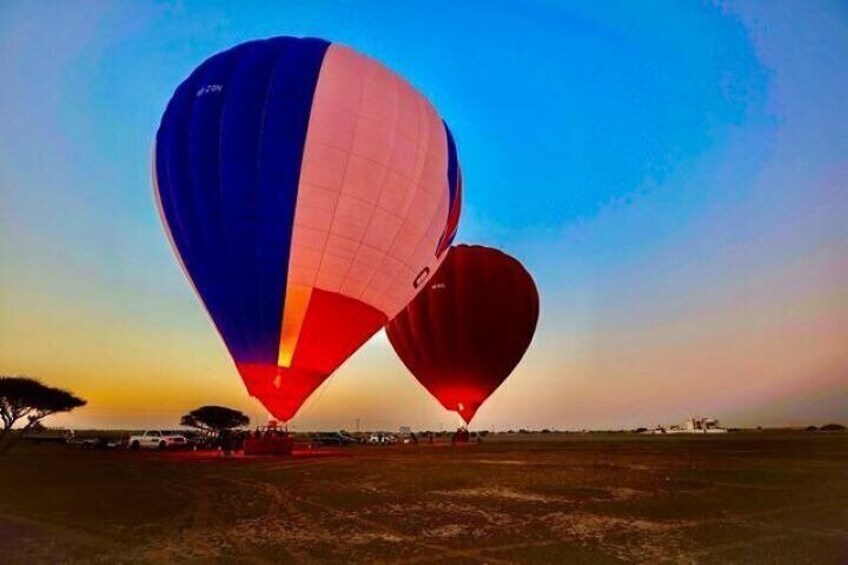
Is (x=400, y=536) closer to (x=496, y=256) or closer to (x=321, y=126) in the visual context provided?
(x=321, y=126)

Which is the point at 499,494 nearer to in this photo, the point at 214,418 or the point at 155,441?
the point at 155,441

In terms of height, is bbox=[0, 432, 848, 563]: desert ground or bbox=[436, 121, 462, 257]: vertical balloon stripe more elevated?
bbox=[436, 121, 462, 257]: vertical balloon stripe

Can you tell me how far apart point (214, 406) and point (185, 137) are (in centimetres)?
7151

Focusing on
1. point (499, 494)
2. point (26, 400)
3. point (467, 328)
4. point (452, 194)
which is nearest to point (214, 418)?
point (26, 400)

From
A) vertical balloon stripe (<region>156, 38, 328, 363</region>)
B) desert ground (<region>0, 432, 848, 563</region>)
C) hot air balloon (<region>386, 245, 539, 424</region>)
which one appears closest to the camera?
desert ground (<region>0, 432, 848, 563</region>)

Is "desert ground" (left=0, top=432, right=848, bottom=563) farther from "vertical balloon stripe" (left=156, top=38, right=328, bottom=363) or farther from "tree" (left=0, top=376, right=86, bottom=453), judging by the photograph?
"tree" (left=0, top=376, right=86, bottom=453)

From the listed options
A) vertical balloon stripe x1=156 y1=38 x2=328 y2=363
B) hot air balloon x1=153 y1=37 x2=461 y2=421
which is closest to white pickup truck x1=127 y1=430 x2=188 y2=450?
hot air balloon x1=153 y1=37 x2=461 y2=421

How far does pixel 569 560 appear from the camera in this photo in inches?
287

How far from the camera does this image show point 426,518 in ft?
33.7

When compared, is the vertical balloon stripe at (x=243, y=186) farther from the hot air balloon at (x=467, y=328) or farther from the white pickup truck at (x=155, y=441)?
the white pickup truck at (x=155, y=441)

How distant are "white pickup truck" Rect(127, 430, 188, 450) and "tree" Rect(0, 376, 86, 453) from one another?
10243 mm

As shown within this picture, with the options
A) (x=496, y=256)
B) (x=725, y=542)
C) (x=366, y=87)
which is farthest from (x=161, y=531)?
(x=496, y=256)

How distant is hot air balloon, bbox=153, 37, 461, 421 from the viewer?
16781 millimetres

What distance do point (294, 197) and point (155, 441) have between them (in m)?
34.3
